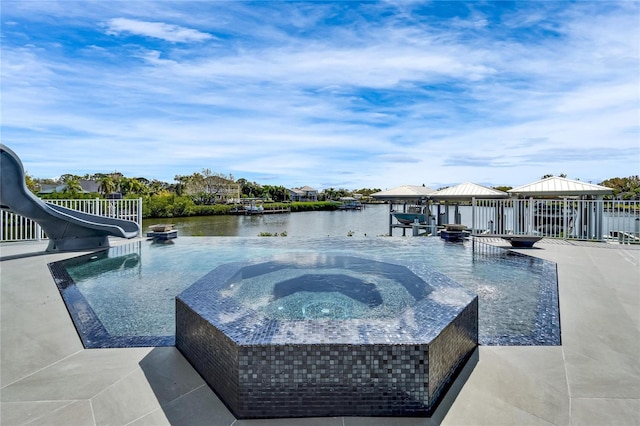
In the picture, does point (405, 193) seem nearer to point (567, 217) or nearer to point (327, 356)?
point (567, 217)

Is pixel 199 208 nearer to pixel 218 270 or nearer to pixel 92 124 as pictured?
pixel 92 124

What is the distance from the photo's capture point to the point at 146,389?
2102 mm

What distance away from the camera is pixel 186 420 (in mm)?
1818

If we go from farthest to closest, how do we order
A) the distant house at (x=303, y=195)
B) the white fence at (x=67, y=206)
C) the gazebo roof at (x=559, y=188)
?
the distant house at (x=303, y=195)
the gazebo roof at (x=559, y=188)
the white fence at (x=67, y=206)

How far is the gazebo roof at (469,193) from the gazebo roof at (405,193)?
102cm

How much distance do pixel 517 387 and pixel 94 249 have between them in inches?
323

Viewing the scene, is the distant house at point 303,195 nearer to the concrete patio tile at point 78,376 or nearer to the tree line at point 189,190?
the tree line at point 189,190

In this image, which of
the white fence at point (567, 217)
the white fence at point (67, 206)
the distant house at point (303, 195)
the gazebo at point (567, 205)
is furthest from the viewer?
the distant house at point (303, 195)

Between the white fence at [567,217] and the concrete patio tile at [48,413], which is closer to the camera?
the concrete patio tile at [48,413]

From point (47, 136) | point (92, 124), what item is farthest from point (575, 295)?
point (47, 136)

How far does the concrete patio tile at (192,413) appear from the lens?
1804mm

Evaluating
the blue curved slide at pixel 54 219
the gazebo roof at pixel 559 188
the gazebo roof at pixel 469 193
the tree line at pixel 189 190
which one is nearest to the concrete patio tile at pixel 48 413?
the blue curved slide at pixel 54 219

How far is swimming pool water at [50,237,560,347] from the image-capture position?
10.1ft

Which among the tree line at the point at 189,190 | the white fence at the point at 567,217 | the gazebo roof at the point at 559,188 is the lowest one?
the white fence at the point at 567,217
